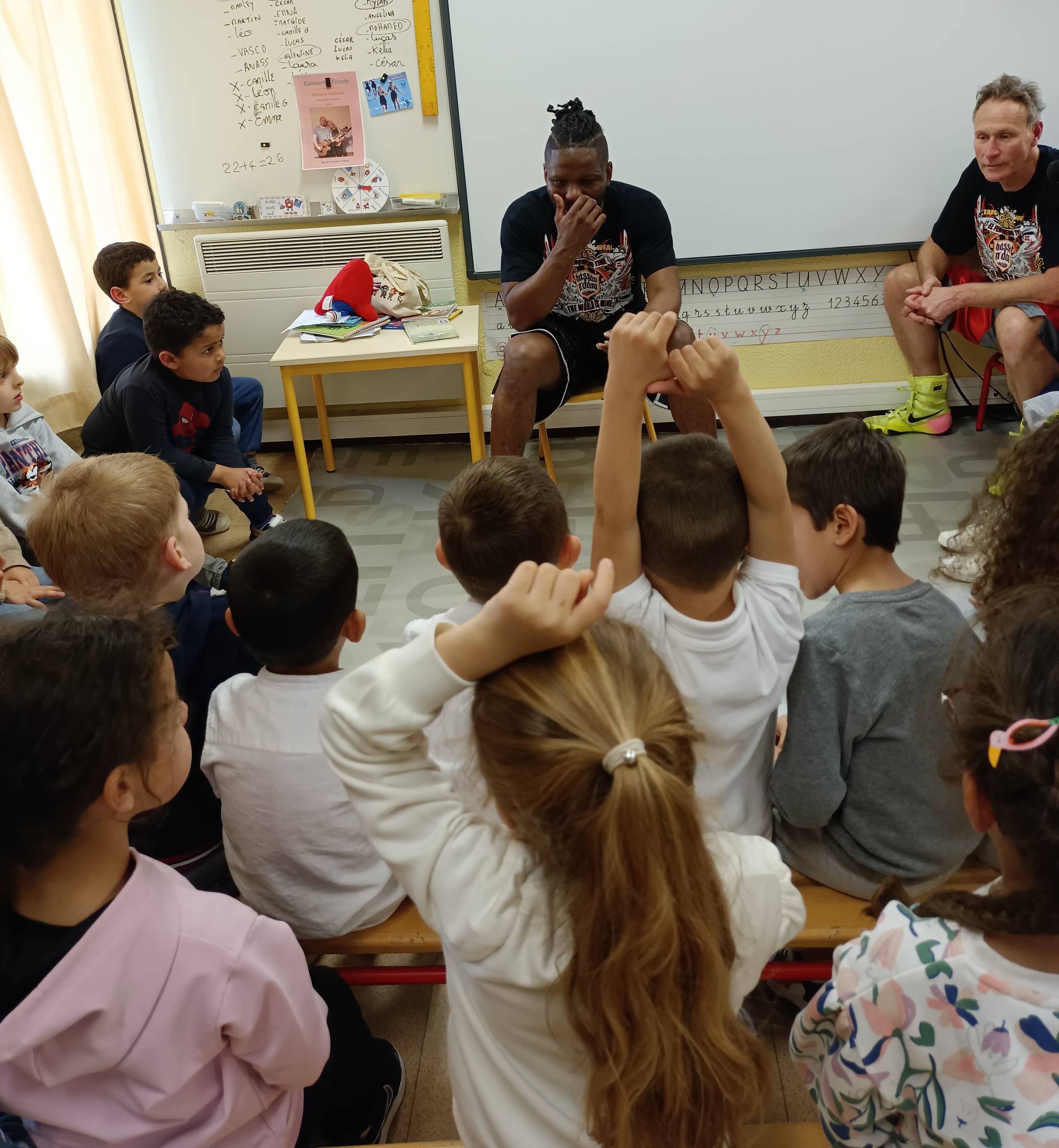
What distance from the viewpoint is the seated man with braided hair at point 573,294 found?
283 cm

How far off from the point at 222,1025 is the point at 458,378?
316cm

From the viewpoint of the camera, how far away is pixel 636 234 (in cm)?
296

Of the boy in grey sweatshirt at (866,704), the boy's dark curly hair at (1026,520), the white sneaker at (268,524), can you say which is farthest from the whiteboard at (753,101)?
the boy in grey sweatshirt at (866,704)

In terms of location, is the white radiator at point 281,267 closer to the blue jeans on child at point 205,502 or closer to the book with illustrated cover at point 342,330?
the book with illustrated cover at point 342,330

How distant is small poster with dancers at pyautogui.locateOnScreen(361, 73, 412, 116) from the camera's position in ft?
10.9

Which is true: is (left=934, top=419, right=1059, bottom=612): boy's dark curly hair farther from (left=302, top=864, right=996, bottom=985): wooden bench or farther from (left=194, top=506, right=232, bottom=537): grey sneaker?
(left=194, top=506, right=232, bottom=537): grey sneaker

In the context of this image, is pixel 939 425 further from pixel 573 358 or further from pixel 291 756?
A: pixel 291 756

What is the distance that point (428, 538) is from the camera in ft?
10.0

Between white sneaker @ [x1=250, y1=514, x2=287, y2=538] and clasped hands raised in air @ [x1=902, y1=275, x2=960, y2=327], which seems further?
clasped hands raised in air @ [x1=902, y1=275, x2=960, y2=327]

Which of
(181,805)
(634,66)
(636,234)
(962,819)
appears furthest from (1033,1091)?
(634,66)

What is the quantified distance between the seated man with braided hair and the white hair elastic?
2.30 meters

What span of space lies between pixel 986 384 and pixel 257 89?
2.88m

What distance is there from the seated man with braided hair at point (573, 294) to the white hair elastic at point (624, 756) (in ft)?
7.55

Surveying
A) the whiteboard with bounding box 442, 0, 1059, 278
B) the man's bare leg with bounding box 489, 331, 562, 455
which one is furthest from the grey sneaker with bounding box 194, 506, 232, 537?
the whiteboard with bounding box 442, 0, 1059, 278
